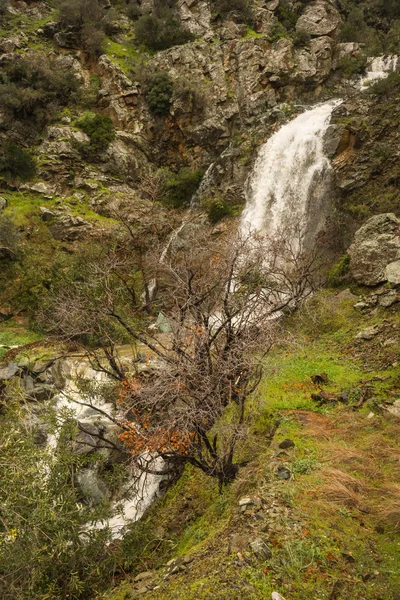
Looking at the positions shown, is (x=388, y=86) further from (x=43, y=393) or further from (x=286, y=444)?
(x=43, y=393)

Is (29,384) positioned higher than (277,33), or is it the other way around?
(277,33)

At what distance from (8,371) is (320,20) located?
37.3 metres

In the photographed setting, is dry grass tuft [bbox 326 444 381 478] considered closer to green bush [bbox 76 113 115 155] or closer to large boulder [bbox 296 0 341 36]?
green bush [bbox 76 113 115 155]

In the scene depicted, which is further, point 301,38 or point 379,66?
point 301,38

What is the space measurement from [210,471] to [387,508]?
2.44m

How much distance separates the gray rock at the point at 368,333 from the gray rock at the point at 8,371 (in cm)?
1091

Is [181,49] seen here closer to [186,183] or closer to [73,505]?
[186,183]

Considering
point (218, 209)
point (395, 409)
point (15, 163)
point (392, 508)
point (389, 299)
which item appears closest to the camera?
point (392, 508)

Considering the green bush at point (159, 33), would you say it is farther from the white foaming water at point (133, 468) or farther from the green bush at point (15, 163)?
the white foaming water at point (133, 468)

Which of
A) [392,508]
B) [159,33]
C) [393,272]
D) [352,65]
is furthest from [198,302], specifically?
[159,33]

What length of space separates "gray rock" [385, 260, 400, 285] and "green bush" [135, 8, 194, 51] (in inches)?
1180

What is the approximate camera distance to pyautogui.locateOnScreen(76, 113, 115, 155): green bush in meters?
25.4

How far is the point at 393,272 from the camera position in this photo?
1198 centimetres

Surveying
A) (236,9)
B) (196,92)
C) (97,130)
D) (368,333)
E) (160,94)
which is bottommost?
(368,333)
